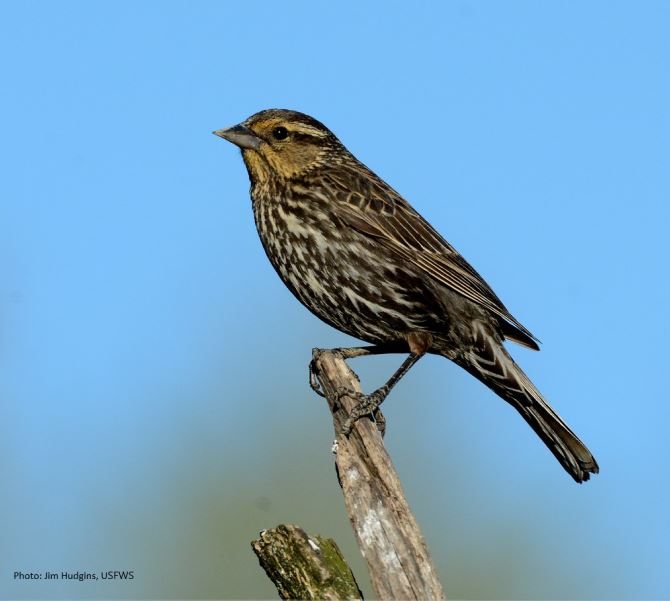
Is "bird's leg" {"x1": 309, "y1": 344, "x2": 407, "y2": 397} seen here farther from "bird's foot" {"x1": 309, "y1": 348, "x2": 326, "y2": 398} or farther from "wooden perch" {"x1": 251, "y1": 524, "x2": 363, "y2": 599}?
"wooden perch" {"x1": 251, "y1": 524, "x2": 363, "y2": 599}

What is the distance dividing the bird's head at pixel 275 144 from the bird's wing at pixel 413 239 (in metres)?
0.33

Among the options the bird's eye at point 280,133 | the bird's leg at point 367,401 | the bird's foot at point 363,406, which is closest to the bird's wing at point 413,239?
the bird's eye at point 280,133

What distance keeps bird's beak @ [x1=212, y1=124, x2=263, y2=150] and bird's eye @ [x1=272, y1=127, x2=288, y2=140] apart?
11 centimetres

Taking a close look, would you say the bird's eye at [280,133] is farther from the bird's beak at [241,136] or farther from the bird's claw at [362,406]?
the bird's claw at [362,406]

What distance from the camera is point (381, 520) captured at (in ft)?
17.4

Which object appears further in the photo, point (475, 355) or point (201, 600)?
point (201, 600)

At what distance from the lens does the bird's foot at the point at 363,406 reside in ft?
20.9

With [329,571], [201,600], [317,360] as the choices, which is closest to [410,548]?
[329,571]

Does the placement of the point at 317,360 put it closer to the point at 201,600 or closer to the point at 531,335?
the point at 531,335

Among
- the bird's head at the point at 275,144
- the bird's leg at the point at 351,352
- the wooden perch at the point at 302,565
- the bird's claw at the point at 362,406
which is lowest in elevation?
the wooden perch at the point at 302,565

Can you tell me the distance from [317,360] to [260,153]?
162cm

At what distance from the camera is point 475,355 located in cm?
802

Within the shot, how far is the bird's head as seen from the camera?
8188mm

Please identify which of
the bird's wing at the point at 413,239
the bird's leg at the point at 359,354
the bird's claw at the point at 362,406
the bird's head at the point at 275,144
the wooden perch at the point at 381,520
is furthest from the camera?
the bird's head at the point at 275,144
